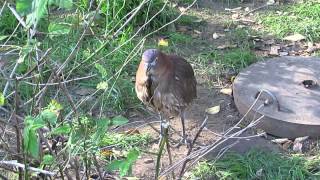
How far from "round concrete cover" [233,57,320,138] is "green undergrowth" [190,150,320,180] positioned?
30 cm

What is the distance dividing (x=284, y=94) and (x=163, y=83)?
1.28 m

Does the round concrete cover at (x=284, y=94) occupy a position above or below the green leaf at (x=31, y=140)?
below

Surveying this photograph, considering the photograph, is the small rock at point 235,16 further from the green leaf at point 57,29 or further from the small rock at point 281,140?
the green leaf at point 57,29

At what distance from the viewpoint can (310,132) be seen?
4738 millimetres

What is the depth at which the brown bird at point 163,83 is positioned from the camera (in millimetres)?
4215

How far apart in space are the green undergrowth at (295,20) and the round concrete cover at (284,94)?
35.9 inches

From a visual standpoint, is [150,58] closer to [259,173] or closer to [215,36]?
[259,173]

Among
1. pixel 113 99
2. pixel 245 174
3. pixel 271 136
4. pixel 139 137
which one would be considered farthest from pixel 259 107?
pixel 113 99

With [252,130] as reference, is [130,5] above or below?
above

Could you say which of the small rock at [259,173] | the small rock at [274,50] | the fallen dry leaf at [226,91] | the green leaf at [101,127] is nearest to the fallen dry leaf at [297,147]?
the small rock at [259,173]

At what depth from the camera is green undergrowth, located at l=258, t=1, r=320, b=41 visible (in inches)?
255

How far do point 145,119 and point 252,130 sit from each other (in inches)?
35.4

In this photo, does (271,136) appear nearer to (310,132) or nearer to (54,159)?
(310,132)

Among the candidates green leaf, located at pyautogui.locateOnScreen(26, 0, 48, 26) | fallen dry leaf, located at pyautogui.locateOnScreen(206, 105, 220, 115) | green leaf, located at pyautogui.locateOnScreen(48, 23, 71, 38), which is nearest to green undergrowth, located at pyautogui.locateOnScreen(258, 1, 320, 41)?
fallen dry leaf, located at pyautogui.locateOnScreen(206, 105, 220, 115)
